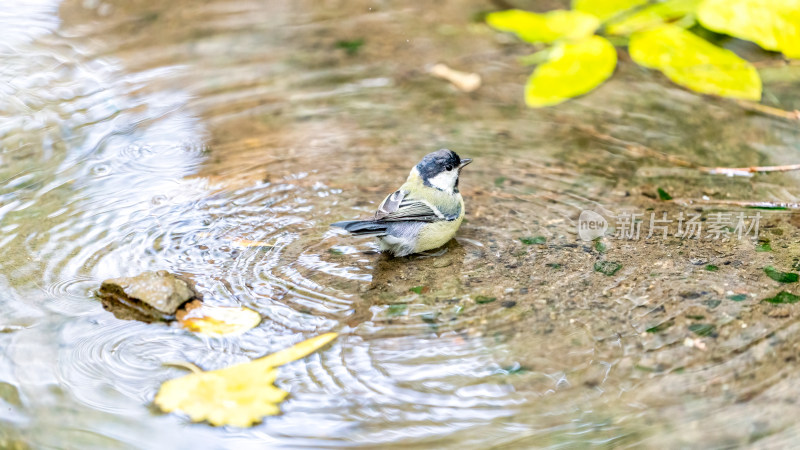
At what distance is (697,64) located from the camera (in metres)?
4.09

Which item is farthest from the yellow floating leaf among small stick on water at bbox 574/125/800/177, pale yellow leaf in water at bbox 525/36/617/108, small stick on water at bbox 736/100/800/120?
small stick on water at bbox 736/100/800/120

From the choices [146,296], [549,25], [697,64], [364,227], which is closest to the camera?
[146,296]

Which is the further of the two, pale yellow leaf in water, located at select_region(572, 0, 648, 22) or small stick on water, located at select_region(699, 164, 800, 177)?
pale yellow leaf in water, located at select_region(572, 0, 648, 22)

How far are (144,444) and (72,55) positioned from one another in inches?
157

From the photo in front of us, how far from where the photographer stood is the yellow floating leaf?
9.63ft

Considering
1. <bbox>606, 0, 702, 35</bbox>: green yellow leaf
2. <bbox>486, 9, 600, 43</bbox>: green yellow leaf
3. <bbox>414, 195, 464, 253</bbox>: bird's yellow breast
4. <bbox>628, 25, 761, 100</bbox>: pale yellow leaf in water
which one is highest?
<bbox>486, 9, 600, 43</bbox>: green yellow leaf

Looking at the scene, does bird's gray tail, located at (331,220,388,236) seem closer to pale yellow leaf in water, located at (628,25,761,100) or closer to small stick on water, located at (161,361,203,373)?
small stick on water, located at (161,361,203,373)

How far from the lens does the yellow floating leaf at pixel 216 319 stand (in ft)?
9.63

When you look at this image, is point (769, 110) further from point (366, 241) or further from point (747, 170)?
point (366, 241)

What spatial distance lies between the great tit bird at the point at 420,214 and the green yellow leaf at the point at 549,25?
104 centimetres

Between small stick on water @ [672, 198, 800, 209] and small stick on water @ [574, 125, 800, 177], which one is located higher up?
small stick on water @ [574, 125, 800, 177]

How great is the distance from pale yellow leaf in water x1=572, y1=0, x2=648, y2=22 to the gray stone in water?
2.97 meters

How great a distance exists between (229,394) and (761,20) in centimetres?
332

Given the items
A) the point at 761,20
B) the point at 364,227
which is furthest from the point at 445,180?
the point at 761,20
